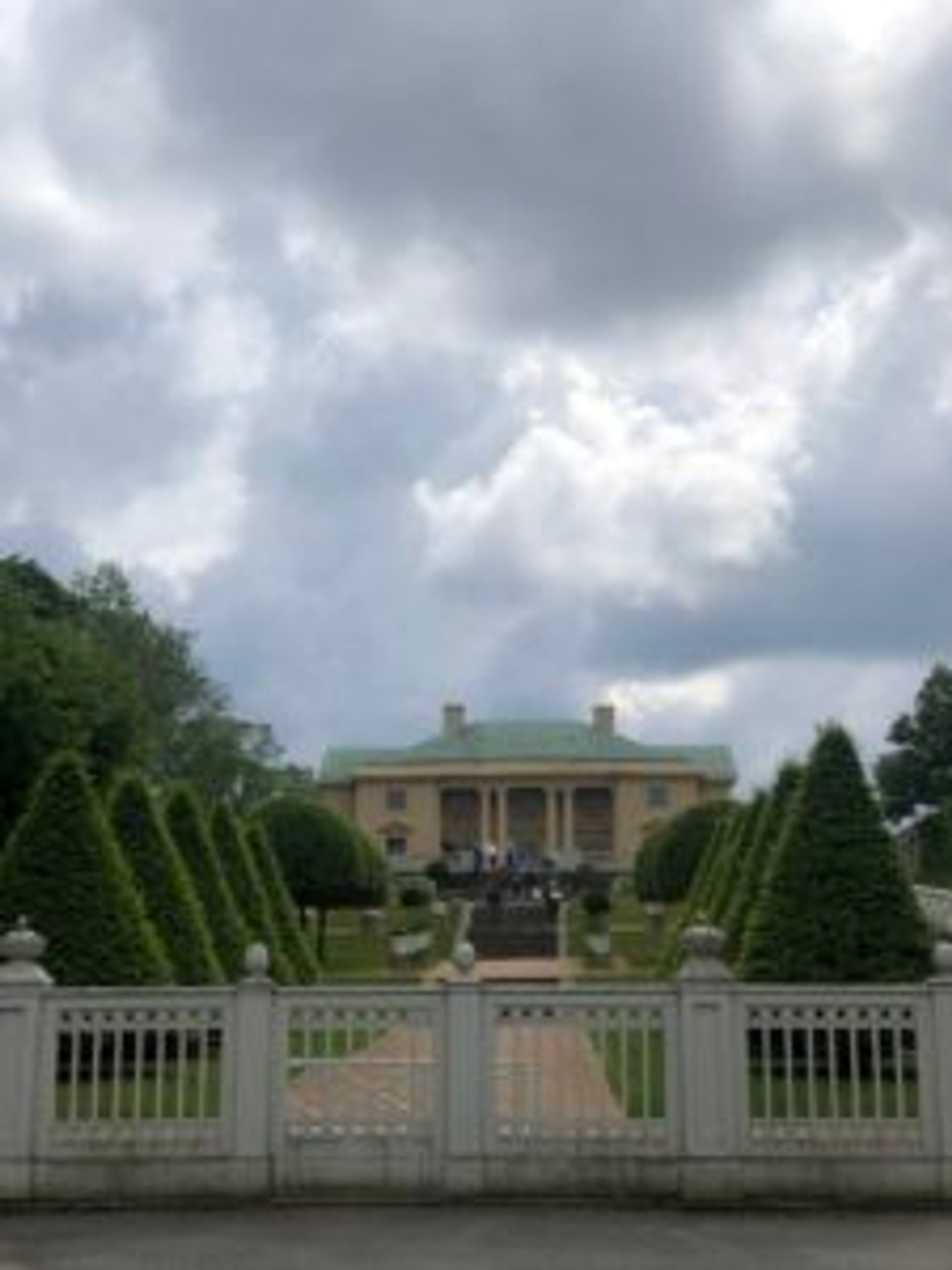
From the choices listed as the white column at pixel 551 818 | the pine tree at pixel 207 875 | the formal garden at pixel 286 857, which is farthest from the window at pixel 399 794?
the pine tree at pixel 207 875

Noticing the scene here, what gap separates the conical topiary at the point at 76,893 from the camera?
19297mm

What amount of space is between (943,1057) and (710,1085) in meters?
1.47

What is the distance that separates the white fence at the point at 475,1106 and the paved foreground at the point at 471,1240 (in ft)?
0.91

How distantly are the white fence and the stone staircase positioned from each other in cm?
4109

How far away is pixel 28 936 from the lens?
12078mm

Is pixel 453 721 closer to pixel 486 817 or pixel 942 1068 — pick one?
pixel 486 817

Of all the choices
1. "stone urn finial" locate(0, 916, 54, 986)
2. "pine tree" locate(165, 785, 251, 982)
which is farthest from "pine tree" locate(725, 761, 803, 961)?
"stone urn finial" locate(0, 916, 54, 986)

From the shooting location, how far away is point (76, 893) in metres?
19.5

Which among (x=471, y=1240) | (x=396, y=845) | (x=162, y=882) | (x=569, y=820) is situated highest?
(x=569, y=820)

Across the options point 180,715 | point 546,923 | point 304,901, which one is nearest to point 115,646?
point 180,715

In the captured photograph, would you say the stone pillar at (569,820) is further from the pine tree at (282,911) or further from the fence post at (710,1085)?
the fence post at (710,1085)

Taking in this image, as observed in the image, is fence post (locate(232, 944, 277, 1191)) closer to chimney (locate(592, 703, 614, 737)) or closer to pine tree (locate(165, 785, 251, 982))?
pine tree (locate(165, 785, 251, 982))

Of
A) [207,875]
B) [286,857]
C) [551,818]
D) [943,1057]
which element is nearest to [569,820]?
[551,818]

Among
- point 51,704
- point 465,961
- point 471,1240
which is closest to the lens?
point 471,1240
